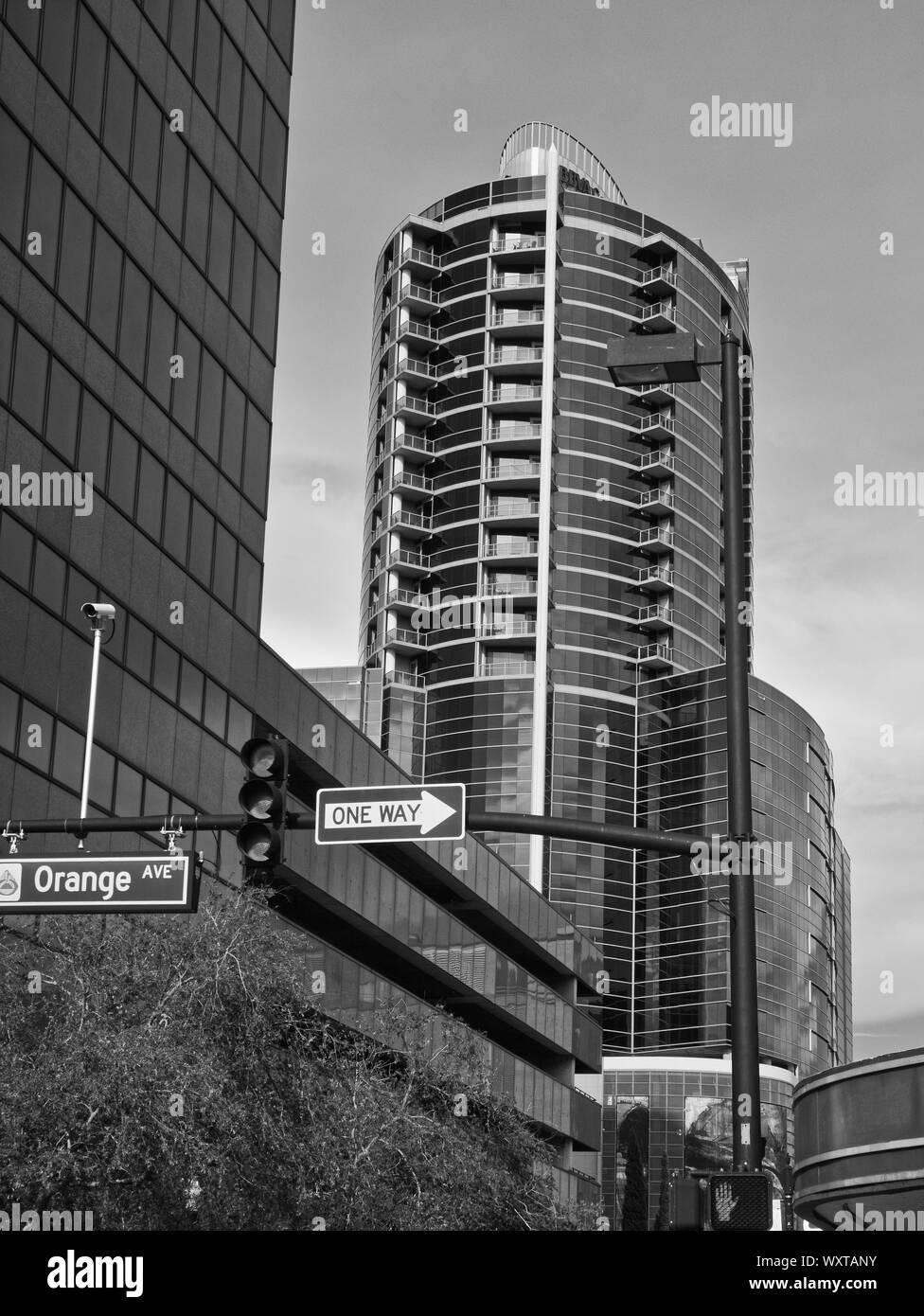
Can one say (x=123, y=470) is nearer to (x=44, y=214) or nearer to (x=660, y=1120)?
(x=44, y=214)

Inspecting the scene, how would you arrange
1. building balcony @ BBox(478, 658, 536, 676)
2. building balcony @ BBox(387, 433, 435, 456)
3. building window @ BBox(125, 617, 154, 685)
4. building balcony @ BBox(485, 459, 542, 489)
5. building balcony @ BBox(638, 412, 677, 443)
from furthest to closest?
building balcony @ BBox(638, 412, 677, 443), building balcony @ BBox(387, 433, 435, 456), building balcony @ BBox(485, 459, 542, 489), building balcony @ BBox(478, 658, 536, 676), building window @ BBox(125, 617, 154, 685)

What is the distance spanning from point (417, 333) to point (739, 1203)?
13658 cm

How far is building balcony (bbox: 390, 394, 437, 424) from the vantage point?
140 meters

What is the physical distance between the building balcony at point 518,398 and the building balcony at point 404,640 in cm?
2096

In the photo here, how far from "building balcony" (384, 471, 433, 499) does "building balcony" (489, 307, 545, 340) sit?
14.3 meters

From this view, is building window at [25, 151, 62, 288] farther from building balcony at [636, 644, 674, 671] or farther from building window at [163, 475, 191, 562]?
building balcony at [636, 644, 674, 671]

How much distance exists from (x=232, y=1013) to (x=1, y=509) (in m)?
13.3

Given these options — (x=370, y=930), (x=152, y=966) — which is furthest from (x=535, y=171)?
(x=152, y=966)

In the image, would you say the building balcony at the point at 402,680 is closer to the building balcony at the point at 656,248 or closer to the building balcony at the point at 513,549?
the building balcony at the point at 513,549

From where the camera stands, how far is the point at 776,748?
133875 millimetres

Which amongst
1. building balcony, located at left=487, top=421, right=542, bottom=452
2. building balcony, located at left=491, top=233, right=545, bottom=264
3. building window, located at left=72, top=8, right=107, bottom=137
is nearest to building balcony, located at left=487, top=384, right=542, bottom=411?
building balcony, located at left=487, top=421, right=542, bottom=452

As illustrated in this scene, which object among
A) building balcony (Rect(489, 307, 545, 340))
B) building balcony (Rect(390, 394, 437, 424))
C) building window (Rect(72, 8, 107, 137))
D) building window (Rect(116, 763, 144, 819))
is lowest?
building window (Rect(116, 763, 144, 819))

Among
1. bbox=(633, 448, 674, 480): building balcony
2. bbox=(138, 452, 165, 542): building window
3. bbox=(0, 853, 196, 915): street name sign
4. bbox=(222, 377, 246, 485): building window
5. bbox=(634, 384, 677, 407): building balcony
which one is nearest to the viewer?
bbox=(0, 853, 196, 915): street name sign

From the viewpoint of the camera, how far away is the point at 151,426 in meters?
34.5
